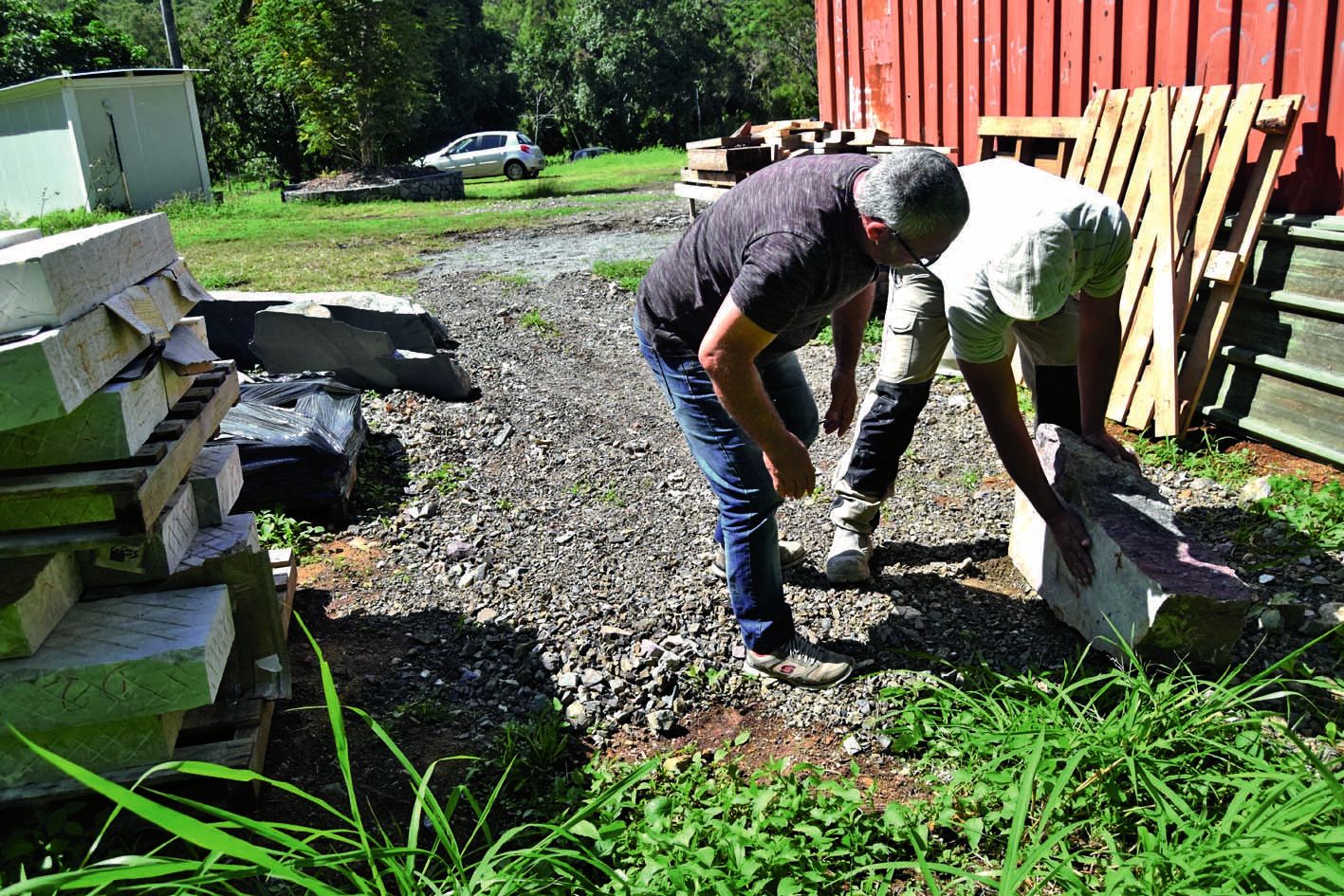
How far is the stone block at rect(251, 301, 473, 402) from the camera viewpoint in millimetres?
6062

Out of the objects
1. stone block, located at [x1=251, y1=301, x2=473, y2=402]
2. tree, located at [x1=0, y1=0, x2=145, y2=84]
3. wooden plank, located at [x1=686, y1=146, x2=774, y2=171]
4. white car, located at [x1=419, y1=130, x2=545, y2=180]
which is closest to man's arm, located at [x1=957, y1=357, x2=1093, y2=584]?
stone block, located at [x1=251, y1=301, x2=473, y2=402]

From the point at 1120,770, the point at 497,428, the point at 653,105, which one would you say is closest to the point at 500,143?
the point at 653,105

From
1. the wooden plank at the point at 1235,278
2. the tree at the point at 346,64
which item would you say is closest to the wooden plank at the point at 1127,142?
the wooden plank at the point at 1235,278

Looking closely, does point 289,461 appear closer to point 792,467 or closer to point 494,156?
point 792,467

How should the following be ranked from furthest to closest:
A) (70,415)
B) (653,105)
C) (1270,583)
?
(653,105), (1270,583), (70,415)

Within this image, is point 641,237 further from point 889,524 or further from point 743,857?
point 743,857

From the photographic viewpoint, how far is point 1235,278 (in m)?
5.01

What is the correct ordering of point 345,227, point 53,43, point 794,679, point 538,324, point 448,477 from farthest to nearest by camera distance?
1. point 53,43
2. point 345,227
3. point 538,324
4. point 448,477
5. point 794,679

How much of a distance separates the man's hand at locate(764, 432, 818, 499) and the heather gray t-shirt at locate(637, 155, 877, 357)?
0.33 meters

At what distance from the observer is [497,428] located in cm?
578

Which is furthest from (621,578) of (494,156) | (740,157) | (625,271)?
(494,156)

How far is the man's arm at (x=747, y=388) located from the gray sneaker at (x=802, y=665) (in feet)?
2.03

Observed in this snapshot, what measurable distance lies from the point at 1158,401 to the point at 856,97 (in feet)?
16.1

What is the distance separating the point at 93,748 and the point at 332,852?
2.32 ft
